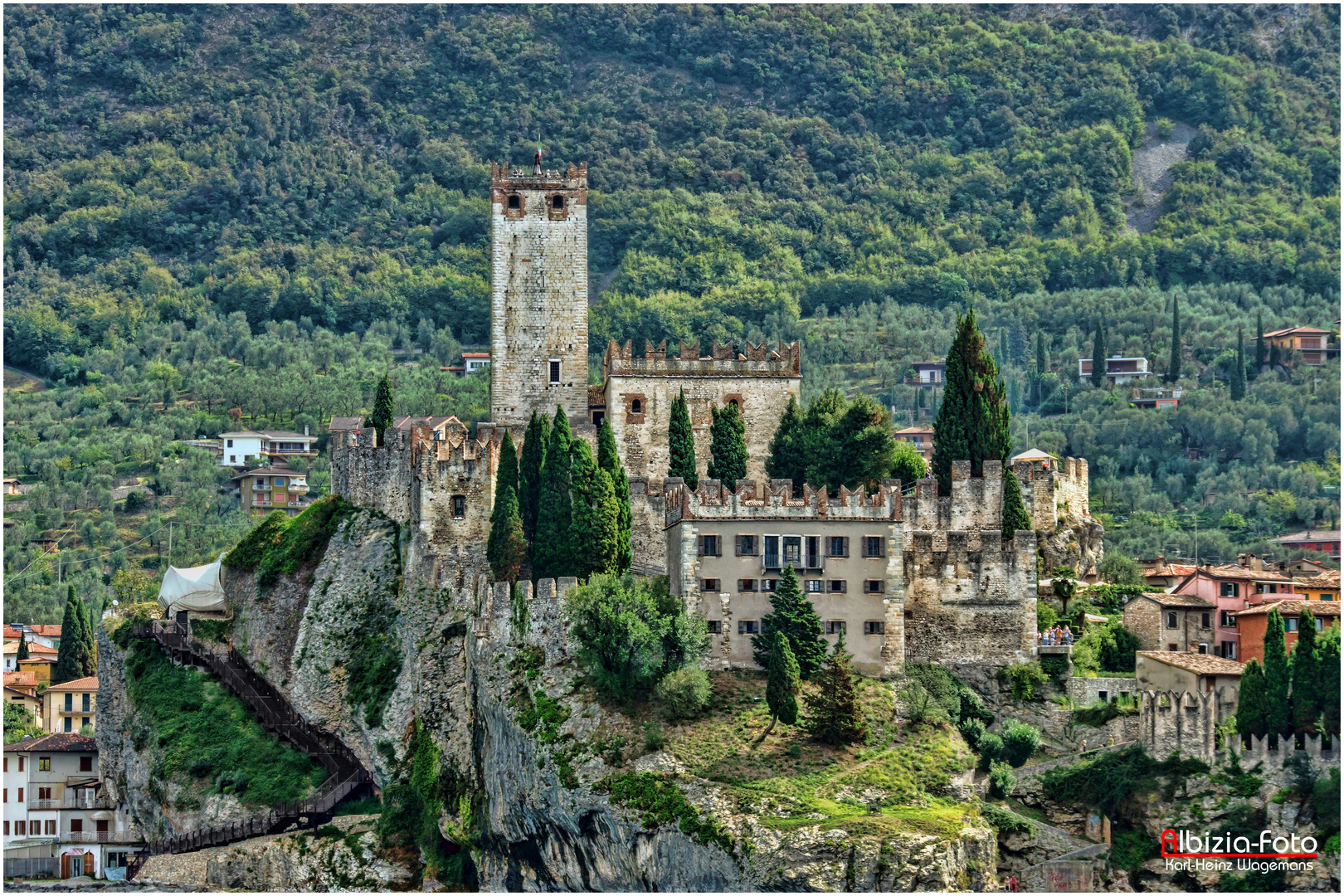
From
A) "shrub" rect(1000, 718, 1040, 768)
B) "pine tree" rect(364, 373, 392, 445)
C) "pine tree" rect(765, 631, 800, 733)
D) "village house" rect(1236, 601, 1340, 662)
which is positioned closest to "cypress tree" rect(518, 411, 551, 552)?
"pine tree" rect(364, 373, 392, 445)

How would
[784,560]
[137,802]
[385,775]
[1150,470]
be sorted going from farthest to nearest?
[1150,470]
[137,802]
[385,775]
[784,560]

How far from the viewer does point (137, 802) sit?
95.7 meters

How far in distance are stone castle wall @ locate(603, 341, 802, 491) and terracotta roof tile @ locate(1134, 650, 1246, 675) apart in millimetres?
20907

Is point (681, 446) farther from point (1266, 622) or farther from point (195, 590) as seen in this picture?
point (1266, 622)

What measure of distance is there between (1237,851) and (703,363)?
110 feet

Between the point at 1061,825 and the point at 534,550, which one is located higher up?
the point at 534,550

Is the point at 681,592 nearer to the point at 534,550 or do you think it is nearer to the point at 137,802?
the point at 534,550

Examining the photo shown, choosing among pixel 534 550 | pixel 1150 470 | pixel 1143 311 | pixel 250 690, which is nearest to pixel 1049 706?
pixel 534 550

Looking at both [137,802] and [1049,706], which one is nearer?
[1049,706]

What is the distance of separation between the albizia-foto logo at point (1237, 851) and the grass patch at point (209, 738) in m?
32.6

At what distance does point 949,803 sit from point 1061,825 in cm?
467

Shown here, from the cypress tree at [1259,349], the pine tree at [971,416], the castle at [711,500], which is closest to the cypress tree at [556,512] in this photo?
the castle at [711,500]

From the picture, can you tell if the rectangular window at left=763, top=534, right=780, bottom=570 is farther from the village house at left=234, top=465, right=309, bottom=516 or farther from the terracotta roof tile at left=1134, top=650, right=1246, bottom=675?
the village house at left=234, top=465, right=309, bottom=516

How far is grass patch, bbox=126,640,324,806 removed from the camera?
298 feet
